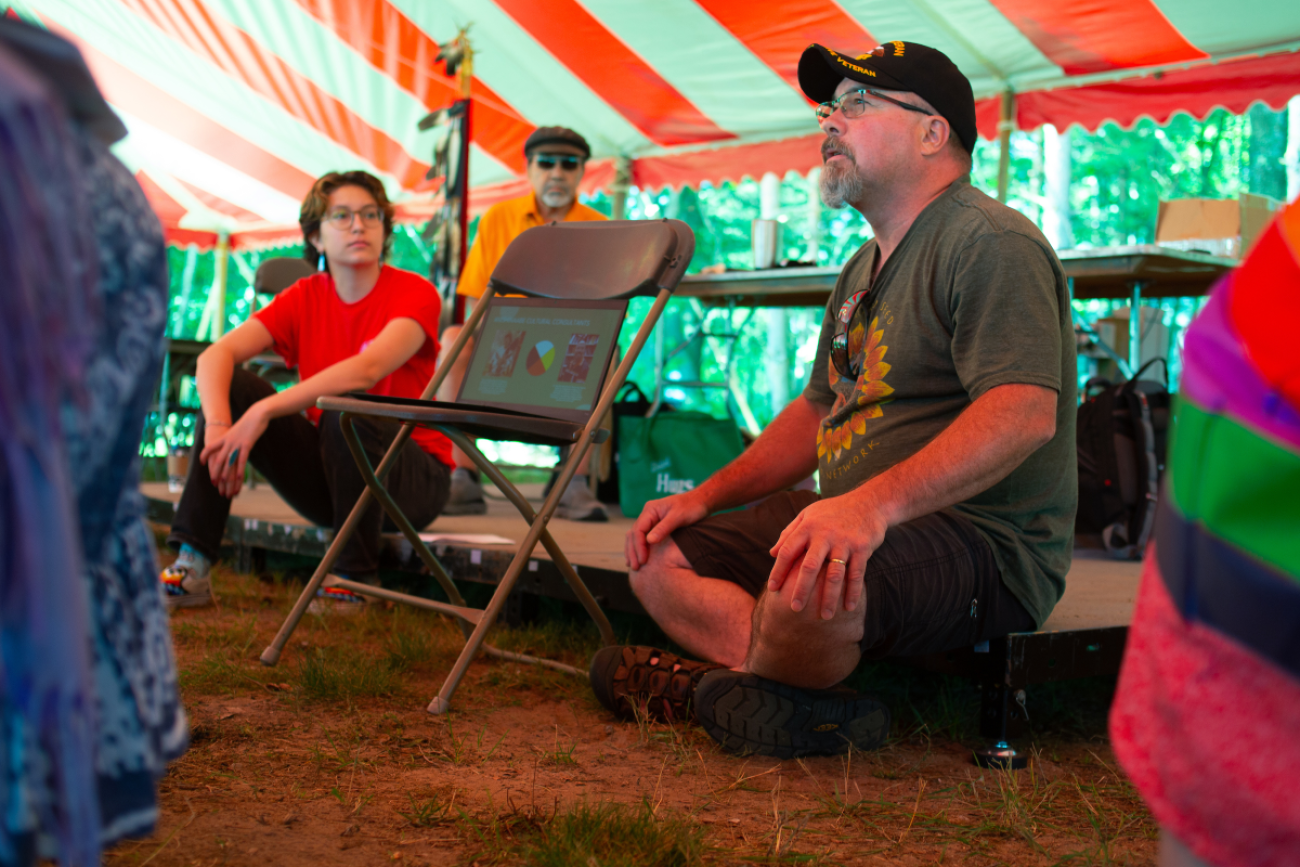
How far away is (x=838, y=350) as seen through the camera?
78.2 inches

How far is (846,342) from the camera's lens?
196cm

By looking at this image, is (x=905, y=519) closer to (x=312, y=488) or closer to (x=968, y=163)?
(x=968, y=163)

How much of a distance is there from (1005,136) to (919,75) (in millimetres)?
3249

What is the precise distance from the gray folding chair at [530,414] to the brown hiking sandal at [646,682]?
200 mm

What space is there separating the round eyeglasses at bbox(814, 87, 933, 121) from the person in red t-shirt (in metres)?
1.30

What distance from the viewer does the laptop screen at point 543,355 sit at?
226 cm

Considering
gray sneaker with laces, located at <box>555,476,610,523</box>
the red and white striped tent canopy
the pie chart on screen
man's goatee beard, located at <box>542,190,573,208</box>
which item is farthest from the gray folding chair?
the red and white striped tent canopy

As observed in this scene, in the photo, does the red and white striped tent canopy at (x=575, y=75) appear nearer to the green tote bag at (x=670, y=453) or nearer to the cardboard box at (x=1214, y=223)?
the cardboard box at (x=1214, y=223)

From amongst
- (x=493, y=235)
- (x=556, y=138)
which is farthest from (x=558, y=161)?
(x=493, y=235)

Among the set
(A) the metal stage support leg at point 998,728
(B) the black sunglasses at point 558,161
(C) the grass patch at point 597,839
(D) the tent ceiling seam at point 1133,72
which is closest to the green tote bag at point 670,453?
(B) the black sunglasses at point 558,161

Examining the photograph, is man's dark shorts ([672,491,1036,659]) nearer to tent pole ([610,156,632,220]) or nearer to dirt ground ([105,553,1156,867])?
dirt ground ([105,553,1156,867])

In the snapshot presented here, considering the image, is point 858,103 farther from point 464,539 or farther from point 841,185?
point 464,539

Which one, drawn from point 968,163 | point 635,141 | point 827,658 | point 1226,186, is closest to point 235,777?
point 827,658

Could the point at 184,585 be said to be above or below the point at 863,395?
below
